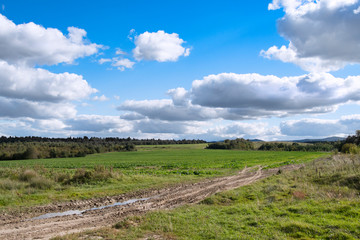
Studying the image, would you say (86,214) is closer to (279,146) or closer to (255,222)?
(255,222)

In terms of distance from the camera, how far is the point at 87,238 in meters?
9.86

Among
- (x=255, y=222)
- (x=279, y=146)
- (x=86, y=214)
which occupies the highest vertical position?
(x=255, y=222)

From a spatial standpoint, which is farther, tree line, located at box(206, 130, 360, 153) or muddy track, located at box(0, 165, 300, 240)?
tree line, located at box(206, 130, 360, 153)

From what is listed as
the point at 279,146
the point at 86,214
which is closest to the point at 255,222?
the point at 86,214

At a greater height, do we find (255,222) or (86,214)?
(255,222)

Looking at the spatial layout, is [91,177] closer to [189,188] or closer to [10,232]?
[189,188]

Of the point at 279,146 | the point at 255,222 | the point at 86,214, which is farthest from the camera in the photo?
the point at 279,146

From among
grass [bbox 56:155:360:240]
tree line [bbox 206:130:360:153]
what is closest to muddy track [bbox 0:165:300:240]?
grass [bbox 56:155:360:240]

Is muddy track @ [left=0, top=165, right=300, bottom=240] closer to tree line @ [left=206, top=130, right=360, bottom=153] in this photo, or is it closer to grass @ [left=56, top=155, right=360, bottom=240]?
grass @ [left=56, top=155, right=360, bottom=240]

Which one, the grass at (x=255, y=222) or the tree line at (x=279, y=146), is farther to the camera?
the tree line at (x=279, y=146)

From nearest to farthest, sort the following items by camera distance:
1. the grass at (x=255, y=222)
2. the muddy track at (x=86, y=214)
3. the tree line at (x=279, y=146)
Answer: the grass at (x=255, y=222) < the muddy track at (x=86, y=214) < the tree line at (x=279, y=146)

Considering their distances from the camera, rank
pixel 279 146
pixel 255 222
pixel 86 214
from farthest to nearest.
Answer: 1. pixel 279 146
2. pixel 86 214
3. pixel 255 222

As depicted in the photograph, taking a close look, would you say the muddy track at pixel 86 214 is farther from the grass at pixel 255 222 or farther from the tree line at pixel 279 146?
the tree line at pixel 279 146

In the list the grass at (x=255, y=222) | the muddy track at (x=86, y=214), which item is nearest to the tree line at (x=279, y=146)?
the muddy track at (x=86, y=214)
